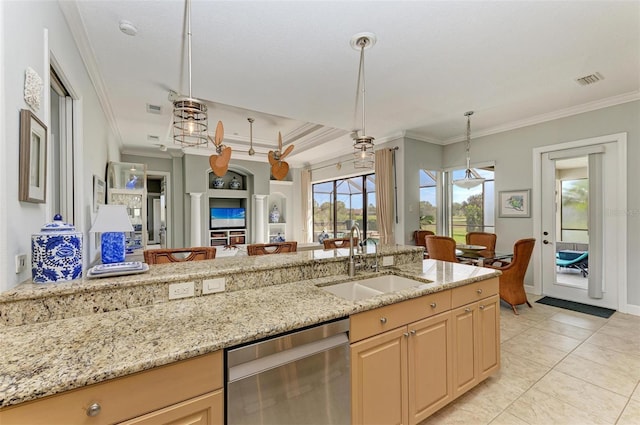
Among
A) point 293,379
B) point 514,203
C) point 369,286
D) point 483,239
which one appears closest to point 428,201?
point 483,239

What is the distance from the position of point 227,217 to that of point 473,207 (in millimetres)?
5537

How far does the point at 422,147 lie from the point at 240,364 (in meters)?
5.02

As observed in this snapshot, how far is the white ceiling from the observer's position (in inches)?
77.8

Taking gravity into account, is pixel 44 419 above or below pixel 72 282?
below

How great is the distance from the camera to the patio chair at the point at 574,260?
154 inches

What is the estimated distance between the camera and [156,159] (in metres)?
6.49

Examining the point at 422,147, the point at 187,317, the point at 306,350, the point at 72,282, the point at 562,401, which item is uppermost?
the point at 422,147

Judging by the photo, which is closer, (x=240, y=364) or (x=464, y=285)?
(x=240, y=364)

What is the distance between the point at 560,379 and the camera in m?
2.27

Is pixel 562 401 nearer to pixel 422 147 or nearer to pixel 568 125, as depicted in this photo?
pixel 568 125

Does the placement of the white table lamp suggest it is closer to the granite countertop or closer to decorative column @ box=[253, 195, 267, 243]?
the granite countertop

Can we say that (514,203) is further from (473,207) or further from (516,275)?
(516,275)

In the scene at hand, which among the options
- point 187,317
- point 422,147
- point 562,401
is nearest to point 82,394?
point 187,317

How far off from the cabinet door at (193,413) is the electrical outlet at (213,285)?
2.06 feet
